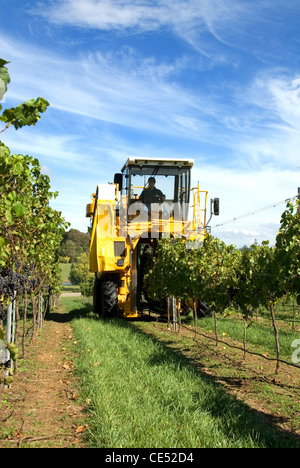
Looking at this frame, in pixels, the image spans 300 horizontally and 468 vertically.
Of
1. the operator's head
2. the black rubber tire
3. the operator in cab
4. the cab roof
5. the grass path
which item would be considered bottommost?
the grass path

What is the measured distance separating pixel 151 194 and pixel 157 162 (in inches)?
30.9

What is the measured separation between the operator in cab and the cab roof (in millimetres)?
373

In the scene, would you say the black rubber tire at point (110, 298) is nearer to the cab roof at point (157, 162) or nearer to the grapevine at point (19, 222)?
the grapevine at point (19, 222)

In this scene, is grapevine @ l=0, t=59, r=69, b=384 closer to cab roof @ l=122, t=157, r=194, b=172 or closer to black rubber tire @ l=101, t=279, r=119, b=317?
black rubber tire @ l=101, t=279, r=119, b=317

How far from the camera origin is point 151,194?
36.4 ft

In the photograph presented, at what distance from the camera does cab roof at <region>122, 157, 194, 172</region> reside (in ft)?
35.6

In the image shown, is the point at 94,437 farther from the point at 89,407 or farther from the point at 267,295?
the point at 267,295

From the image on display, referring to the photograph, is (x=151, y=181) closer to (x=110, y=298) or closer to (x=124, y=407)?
(x=110, y=298)

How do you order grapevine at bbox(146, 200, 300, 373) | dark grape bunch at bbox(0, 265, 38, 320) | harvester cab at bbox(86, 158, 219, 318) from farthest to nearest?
1. harvester cab at bbox(86, 158, 219, 318)
2. dark grape bunch at bbox(0, 265, 38, 320)
3. grapevine at bbox(146, 200, 300, 373)

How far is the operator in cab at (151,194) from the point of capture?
1105 centimetres

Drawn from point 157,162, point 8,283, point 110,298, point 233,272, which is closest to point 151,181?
point 157,162

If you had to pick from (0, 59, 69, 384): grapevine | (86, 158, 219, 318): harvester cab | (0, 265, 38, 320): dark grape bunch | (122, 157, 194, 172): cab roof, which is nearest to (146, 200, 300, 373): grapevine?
(86, 158, 219, 318): harvester cab

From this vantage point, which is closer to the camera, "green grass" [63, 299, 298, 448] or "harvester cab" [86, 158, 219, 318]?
"green grass" [63, 299, 298, 448]

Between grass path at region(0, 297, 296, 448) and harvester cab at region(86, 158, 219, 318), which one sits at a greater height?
harvester cab at region(86, 158, 219, 318)
